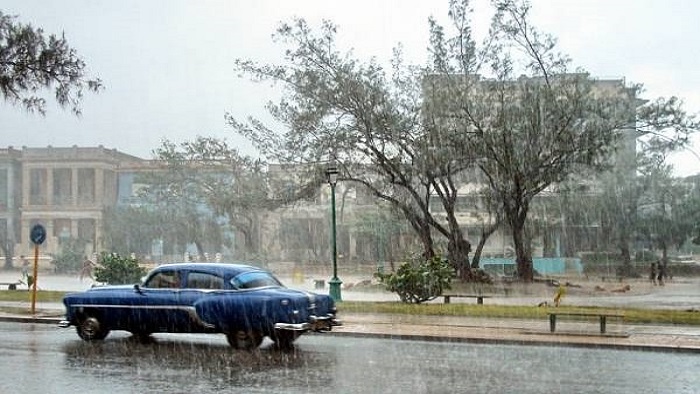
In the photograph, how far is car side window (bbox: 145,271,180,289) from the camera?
15.2 metres

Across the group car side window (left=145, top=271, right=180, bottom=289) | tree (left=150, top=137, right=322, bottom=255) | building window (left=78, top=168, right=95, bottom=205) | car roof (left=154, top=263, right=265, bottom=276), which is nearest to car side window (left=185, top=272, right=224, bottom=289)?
car roof (left=154, top=263, right=265, bottom=276)

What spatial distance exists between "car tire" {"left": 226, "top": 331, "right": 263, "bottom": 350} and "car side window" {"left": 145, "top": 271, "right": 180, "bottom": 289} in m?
1.37

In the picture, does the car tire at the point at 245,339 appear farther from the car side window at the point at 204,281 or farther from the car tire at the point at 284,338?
the car side window at the point at 204,281

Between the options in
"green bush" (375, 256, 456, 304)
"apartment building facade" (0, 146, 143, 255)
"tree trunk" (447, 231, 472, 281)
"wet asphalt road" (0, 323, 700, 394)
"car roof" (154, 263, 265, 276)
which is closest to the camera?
"wet asphalt road" (0, 323, 700, 394)

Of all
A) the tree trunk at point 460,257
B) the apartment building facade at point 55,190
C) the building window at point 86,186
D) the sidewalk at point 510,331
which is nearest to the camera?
the sidewalk at point 510,331

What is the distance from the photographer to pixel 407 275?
1006 inches

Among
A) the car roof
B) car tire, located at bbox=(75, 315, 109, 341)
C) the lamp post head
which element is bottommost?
car tire, located at bbox=(75, 315, 109, 341)

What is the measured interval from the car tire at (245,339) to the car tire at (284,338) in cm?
30

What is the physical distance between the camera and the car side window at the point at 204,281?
14.9 m

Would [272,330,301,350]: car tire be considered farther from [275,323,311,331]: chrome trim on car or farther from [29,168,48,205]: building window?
[29,168,48,205]: building window

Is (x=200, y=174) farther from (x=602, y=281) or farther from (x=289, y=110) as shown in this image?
(x=602, y=281)

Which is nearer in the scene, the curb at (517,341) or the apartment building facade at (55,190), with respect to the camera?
the curb at (517,341)

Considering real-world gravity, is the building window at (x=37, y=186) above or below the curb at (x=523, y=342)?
above

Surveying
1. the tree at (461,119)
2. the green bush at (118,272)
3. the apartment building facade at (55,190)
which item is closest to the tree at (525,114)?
the tree at (461,119)
